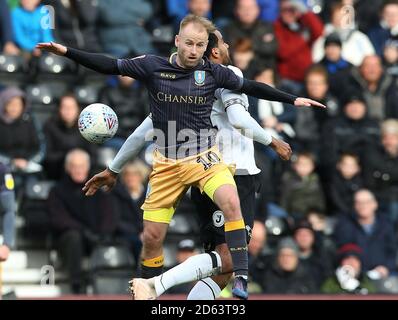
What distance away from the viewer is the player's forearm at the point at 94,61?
9.54m

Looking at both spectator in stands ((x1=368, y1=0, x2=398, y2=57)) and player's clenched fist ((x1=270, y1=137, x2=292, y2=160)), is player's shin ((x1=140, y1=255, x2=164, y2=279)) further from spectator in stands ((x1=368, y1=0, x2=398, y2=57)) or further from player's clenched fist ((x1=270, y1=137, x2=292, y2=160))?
spectator in stands ((x1=368, y1=0, x2=398, y2=57))

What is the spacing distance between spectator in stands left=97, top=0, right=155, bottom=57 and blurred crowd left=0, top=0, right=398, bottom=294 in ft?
0.05

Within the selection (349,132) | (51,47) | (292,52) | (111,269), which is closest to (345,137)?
(349,132)

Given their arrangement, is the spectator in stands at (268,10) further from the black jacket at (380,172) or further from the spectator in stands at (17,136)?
the spectator in stands at (17,136)

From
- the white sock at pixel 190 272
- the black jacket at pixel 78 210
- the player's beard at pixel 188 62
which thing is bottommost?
the white sock at pixel 190 272

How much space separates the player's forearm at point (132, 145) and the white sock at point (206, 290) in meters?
1.10

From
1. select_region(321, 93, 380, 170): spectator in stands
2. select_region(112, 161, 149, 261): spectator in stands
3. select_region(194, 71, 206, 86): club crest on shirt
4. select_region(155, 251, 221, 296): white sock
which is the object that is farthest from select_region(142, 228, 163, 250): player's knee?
select_region(321, 93, 380, 170): spectator in stands

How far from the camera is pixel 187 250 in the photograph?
1373cm

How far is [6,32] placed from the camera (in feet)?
49.8

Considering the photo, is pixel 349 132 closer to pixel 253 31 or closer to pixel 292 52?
pixel 292 52

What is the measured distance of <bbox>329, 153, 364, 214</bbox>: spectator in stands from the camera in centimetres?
1518

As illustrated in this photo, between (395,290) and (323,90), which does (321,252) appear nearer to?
(395,290)

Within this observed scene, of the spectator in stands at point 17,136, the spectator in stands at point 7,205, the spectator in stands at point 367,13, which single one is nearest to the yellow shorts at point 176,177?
the spectator in stands at point 7,205
